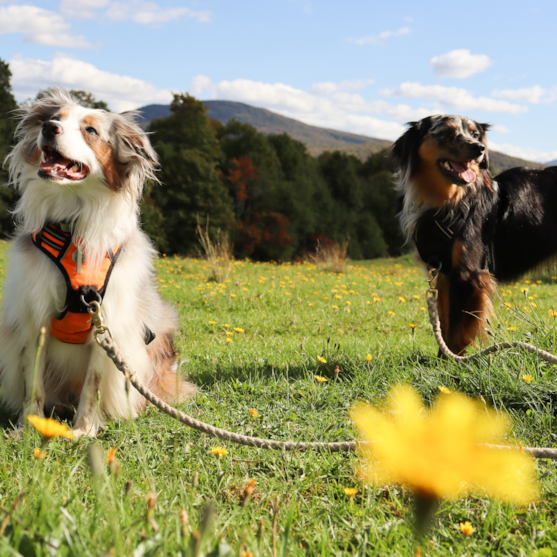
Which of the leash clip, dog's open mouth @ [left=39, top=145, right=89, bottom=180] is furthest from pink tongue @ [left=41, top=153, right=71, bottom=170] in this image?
the leash clip

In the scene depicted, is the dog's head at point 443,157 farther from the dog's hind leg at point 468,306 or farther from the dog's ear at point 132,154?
the dog's ear at point 132,154

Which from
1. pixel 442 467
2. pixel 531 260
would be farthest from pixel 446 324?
pixel 442 467

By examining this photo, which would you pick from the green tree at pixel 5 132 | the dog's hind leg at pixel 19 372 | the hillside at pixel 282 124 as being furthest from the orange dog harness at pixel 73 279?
the hillside at pixel 282 124

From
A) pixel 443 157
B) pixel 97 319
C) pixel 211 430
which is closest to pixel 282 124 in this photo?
pixel 443 157

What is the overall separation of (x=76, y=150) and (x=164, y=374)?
1518 millimetres

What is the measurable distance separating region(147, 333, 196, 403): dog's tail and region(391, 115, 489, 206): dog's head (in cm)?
245

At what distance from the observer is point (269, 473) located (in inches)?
80.4

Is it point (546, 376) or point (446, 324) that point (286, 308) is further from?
point (546, 376)

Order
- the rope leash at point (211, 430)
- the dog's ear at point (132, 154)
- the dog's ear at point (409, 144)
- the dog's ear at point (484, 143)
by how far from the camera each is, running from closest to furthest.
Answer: the rope leash at point (211, 430) → the dog's ear at point (132, 154) → the dog's ear at point (484, 143) → the dog's ear at point (409, 144)

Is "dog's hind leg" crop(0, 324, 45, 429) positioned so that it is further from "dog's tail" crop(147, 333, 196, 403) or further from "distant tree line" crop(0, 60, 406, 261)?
"distant tree line" crop(0, 60, 406, 261)

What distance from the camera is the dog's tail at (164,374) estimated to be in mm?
2988

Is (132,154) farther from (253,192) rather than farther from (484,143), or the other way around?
(253,192)

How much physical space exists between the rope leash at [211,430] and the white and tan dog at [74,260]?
7.4 inches

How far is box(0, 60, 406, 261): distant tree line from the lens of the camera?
93.6 ft
